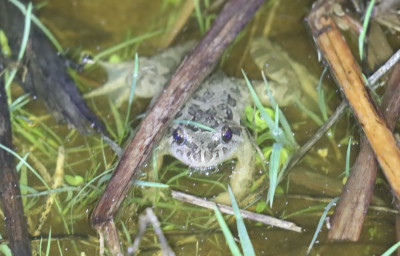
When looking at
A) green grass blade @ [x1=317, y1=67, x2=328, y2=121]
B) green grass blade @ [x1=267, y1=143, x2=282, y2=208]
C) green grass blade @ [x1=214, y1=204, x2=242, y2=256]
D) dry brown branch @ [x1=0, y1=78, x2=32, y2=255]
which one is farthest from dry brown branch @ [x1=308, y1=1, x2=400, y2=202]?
dry brown branch @ [x1=0, y1=78, x2=32, y2=255]

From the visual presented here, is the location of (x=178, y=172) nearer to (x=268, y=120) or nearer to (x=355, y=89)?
(x=268, y=120)

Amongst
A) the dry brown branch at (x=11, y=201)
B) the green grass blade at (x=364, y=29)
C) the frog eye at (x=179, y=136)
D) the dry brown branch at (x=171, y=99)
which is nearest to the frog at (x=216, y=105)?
the frog eye at (x=179, y=136)

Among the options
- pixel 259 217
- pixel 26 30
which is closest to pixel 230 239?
pixel 259 217

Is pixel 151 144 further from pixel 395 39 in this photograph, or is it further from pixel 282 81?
pixel 395 39

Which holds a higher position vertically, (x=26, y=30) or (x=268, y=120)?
(x=26, y=30)

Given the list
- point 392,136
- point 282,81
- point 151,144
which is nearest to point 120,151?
point 151,144

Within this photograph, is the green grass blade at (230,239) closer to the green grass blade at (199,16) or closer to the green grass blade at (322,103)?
the green grass blade at (322,103)
